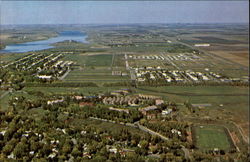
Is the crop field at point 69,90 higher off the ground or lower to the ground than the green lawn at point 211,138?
higher

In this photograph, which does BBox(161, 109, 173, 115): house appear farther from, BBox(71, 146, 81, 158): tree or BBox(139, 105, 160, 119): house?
BBox(71, 146, 81, 158): tree

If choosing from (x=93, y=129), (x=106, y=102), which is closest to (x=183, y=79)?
(x=106, y=102)

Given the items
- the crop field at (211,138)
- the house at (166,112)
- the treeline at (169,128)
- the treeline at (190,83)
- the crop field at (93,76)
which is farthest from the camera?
the crop field at (93,76)

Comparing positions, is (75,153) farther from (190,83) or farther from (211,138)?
(190,83)

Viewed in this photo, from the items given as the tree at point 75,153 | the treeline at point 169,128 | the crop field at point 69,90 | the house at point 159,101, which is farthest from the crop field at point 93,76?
the tree at point 75,153

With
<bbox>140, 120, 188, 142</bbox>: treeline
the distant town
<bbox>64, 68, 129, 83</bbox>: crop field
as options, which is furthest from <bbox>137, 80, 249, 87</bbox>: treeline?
<bbox>140, 120, 188, 142</bbox>: treeline

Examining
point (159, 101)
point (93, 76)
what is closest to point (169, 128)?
point (159, 101)

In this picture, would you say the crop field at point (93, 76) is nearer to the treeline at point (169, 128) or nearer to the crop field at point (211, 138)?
the treeline at point (169, 128)

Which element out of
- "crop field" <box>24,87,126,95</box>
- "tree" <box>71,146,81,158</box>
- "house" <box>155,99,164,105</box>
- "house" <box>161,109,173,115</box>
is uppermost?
"crop field" <box>24,87,126,95</box>

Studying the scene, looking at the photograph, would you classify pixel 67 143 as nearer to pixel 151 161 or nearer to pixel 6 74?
pixel 151 161
